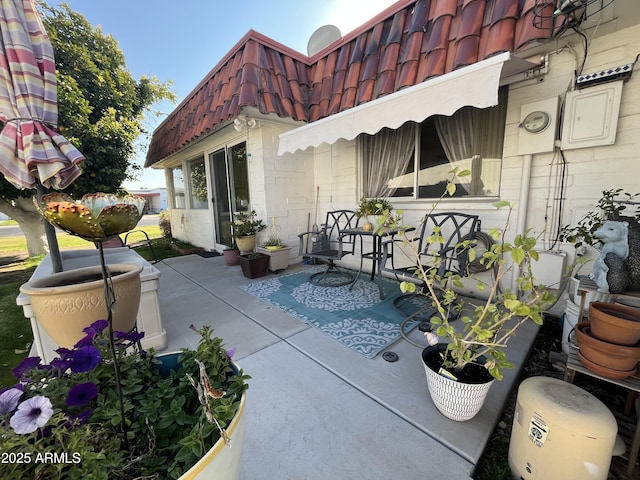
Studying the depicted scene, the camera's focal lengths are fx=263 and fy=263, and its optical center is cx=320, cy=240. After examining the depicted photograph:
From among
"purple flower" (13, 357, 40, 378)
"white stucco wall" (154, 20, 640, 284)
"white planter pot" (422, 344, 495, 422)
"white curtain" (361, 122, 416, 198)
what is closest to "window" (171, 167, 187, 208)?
"white stucco wall" (154, 20, 640, 284)

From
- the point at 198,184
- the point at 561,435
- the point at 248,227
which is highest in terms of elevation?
the point at 198,184

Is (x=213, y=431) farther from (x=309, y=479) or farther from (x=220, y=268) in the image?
(x=220, y=268)

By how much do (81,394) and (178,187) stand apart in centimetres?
846

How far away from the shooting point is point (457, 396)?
1421 millimetres

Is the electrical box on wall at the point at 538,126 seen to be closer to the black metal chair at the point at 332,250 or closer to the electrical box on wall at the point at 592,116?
the electrical box on wall at the point at 592,116

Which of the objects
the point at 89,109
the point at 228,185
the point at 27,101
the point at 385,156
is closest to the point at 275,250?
the point at 228,185

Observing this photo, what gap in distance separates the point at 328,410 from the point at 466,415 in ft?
2.55

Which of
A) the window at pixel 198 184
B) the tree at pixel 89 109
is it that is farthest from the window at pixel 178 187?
the tree at pixel 89 109

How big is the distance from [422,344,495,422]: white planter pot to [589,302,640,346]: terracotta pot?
59 centimetres

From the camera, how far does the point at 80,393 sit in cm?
83

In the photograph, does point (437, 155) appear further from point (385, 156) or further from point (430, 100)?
point (430, 100)

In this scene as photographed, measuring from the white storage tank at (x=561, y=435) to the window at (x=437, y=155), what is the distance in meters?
2.42

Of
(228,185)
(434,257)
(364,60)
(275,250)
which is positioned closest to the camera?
(434,257)

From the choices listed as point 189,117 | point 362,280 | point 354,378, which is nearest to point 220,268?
point 362,280
